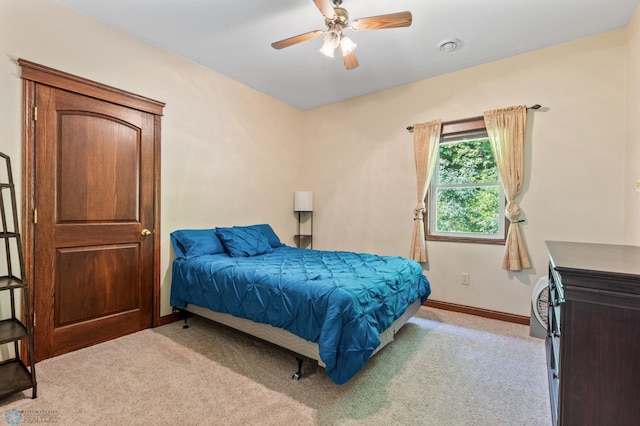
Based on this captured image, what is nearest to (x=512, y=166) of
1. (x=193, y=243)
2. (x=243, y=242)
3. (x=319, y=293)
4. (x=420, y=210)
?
(x=420, y=210)

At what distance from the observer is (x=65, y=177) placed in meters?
2.35

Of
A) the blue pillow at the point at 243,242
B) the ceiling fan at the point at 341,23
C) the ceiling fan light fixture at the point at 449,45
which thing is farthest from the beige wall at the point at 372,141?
the ceiling fan at the point at 341,23

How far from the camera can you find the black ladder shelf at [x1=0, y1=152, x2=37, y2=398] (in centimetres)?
174

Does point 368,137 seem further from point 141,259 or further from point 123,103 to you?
point 141,259

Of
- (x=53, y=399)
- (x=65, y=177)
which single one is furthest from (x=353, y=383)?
(x=65, y=177)

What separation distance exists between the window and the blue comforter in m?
1.04

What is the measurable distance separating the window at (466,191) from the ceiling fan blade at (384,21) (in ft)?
5.53

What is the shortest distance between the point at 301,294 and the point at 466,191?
2.54 m

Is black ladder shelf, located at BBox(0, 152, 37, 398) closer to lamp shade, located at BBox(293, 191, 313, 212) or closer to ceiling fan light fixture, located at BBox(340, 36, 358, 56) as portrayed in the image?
ceiling fan light fixture, located at BBox(340, 36, 358, 56)

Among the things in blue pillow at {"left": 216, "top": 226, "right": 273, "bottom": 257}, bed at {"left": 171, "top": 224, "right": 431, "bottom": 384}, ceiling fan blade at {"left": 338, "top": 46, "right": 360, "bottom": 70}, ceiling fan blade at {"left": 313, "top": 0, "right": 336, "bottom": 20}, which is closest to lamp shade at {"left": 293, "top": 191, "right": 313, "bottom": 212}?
blue pillow at {"left": 216, "top": 226, "right": 273, "bottom": 257}

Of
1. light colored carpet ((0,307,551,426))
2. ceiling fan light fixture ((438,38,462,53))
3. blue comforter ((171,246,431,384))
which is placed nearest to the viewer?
light colored carpet ((0,307,551,426))

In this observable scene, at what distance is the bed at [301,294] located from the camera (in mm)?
1757

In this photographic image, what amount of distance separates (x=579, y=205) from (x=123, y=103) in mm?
4395

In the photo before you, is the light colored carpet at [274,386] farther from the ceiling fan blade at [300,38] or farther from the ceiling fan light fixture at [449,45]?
the ceiling fan light fixture at [449,45]
